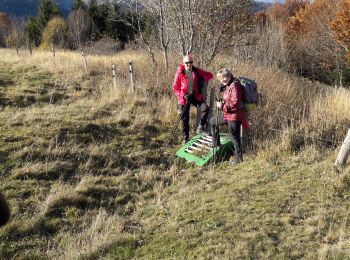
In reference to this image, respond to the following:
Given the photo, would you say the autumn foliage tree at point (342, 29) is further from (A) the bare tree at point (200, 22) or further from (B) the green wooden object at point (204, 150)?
(B) the green wooden object at point (204, 150)

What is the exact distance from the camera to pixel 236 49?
1712cm

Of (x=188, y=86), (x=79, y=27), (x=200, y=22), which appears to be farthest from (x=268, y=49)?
(x=79, y=27)

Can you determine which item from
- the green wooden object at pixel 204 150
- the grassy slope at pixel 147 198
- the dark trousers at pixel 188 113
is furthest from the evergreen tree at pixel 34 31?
the green wooden object at pixel 204 150

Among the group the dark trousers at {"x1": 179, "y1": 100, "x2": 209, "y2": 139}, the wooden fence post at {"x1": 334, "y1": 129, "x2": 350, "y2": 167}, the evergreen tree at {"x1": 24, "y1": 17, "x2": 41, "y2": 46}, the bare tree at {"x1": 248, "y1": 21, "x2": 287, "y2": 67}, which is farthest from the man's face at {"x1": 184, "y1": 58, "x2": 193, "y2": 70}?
the evergreen tree at {"x1": 24, "y1": 17, "x2": 41, "y2": 46}

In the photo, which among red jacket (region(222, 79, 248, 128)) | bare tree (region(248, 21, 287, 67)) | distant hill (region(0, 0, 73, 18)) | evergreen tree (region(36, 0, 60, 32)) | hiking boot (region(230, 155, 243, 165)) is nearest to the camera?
red jacket (region(222, 79, 248, 128))

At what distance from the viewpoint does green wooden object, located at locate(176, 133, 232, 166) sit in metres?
7.22

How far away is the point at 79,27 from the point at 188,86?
87.3ft

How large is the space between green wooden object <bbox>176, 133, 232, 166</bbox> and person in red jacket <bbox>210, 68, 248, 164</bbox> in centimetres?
22

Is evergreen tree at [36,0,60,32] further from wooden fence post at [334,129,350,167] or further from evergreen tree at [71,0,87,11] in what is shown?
wooden fence post at [334,129,350,167]

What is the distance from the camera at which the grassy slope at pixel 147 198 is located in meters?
4.46

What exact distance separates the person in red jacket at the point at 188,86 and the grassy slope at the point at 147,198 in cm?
84

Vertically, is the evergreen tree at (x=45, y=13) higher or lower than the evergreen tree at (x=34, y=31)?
higher

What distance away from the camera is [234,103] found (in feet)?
21.9

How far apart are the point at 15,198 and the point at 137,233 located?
6.93ft
